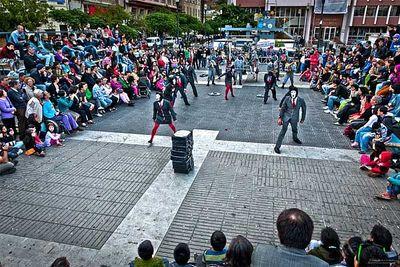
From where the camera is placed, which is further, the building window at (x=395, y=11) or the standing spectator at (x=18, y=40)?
the building window at (x=395, y=11)

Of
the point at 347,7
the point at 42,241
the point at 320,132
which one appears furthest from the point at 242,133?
the point at 347,7

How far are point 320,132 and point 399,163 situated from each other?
3.40m

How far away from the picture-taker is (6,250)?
5.21 meters

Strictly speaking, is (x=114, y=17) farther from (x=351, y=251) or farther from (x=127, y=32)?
(x=351, y=251)

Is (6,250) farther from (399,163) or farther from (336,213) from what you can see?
(399,163)

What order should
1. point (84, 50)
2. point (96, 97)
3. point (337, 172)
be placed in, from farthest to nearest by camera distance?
point (84, 50), point (96, 97), point (337, 172)

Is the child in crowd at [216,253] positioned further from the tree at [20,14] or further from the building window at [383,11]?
the building window at [383,11]

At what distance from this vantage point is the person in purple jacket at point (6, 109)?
9.34m

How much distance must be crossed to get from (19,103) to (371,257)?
10.2 meters

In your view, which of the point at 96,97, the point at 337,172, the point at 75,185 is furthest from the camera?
the point at 96,97

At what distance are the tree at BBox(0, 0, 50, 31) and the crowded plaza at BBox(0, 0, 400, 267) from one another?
19.9 feet

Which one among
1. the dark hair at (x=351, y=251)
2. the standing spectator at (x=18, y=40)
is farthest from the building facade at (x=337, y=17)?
the dark hair at (x=351, y=251)

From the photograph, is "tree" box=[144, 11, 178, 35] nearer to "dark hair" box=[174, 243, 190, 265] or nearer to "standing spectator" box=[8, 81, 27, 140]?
"standing spectator" box=[8, 81, 27, 140]

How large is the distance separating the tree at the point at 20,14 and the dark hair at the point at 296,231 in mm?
23293
